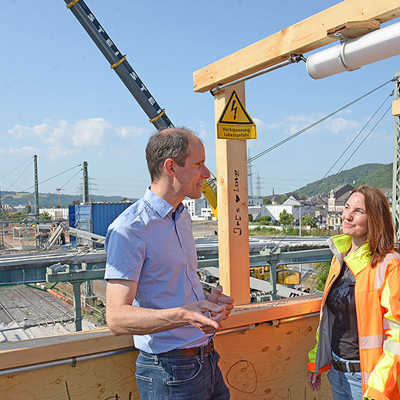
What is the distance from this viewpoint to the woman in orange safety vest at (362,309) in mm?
1656

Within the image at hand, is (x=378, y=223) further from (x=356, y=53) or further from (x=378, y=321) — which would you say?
(x=356, y=53)

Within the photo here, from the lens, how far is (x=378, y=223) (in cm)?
192

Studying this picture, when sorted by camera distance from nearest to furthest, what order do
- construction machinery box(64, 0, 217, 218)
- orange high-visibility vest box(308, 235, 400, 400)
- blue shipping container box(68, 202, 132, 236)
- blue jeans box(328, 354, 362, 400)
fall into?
orange high-visibility vest box(308, 235, 400, 400)
blue jeans box(328, 354, 362, 400)
construction machinery box(64, 0, 217, 218)
blue shipping container box(68, 202, 132, 236)

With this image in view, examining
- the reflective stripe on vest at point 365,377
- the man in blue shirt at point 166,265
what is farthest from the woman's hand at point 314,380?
the man in blue shirt at point 166,265

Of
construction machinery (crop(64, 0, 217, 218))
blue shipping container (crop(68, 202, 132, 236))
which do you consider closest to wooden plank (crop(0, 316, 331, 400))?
construction machinery (crop(64, 0, 217, 218))

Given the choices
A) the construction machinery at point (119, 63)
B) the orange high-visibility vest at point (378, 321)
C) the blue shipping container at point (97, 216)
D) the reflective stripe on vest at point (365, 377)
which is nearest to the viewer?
the orange high-visibility vest at point (378, 321)

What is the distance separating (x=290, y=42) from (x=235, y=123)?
59 cm

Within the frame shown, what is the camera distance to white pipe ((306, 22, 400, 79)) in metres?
1.89

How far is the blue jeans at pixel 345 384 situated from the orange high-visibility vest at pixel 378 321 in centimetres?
8

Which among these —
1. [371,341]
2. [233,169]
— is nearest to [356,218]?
[371,341]

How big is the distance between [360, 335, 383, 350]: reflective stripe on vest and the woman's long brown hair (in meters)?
0.30

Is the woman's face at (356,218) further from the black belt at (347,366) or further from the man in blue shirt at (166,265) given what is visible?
the man in blue shirt at (166,265)

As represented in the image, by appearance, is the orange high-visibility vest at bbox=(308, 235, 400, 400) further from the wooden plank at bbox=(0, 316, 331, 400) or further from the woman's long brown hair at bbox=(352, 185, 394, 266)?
the wooden plank at bbox=(0, 316, 331, 400)

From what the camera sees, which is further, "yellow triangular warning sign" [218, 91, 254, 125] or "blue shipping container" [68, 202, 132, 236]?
"blue shipping container" [68, 202, 132, 236]
